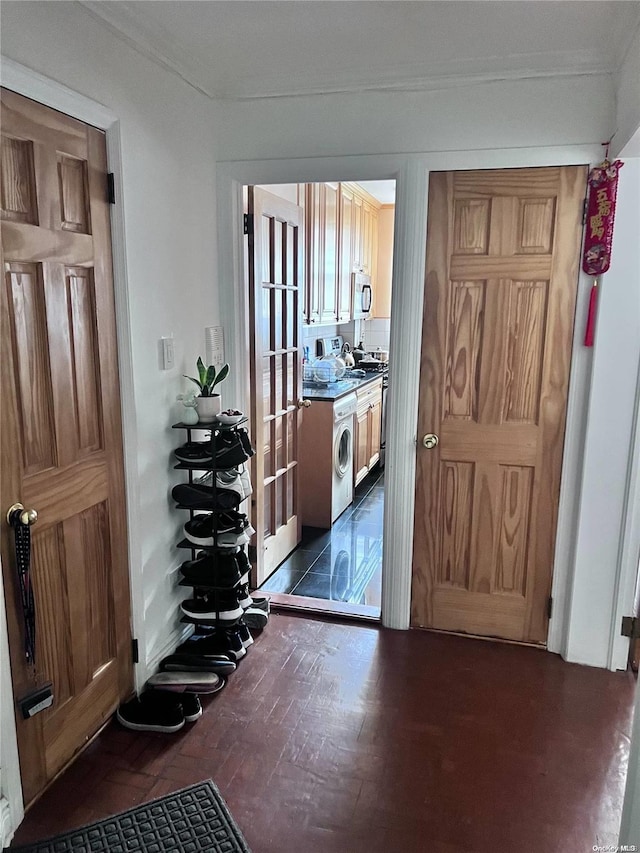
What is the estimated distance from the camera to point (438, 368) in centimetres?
264

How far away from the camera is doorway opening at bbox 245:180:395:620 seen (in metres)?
3.09

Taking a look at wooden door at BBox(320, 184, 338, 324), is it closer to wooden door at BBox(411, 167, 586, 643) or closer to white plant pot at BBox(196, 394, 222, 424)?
wooden door at BBox(411, 167, 586, 643)

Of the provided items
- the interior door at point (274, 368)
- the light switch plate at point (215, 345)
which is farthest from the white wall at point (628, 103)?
the light switch plate at point (215, 345)

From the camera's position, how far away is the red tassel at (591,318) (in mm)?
2365

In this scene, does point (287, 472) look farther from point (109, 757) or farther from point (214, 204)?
point (109, 757)

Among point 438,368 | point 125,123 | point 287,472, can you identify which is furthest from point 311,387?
point 125,123

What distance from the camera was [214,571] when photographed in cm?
247

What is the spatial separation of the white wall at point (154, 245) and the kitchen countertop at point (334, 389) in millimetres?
1421

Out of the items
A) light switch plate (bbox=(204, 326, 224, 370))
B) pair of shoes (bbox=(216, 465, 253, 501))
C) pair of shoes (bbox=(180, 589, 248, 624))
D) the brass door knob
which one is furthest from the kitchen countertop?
the brass door knob

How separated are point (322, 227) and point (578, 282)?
233 centimetres

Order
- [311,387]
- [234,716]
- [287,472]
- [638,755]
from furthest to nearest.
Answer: [311,387] < [287,472] < [234,716] < [638,755]

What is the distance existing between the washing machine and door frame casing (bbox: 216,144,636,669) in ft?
4.39

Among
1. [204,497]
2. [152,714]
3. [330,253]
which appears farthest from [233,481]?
[330,253]

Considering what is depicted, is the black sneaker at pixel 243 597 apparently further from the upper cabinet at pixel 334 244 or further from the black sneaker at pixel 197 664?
the upper cabinet at pixel 334 244
